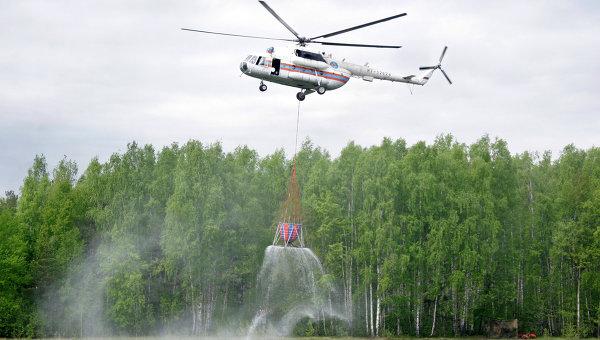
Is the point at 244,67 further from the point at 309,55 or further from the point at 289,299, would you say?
the point at 289,299

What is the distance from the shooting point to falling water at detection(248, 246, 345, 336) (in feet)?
187

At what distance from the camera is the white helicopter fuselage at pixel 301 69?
37562mm

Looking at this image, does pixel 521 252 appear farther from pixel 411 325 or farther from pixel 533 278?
pixel 411 325

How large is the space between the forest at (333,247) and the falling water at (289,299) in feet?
4.29

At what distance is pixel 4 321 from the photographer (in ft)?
188

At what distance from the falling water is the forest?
131 cm

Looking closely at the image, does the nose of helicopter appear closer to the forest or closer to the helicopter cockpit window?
the helicopter cockpit window

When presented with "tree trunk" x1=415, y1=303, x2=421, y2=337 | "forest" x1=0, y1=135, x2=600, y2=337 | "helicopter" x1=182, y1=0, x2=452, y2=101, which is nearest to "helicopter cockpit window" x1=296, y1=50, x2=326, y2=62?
"helicopter" x1=182, y1=0, x2=452, y2=101

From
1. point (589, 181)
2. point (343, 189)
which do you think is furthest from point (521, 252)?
point (343, 189)

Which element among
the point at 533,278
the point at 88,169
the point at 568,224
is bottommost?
the point at 533,278

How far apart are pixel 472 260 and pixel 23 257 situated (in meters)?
33.8

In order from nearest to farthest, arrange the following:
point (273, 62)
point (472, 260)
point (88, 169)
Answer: point (273, 62) < point (472, 260) < point (88, 169)

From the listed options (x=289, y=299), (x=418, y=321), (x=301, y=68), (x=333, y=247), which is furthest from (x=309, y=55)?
(x=418, y=321)

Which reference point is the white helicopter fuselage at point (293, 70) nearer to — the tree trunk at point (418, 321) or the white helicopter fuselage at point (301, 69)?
the white helicopter fuselage at point (301, 69)
